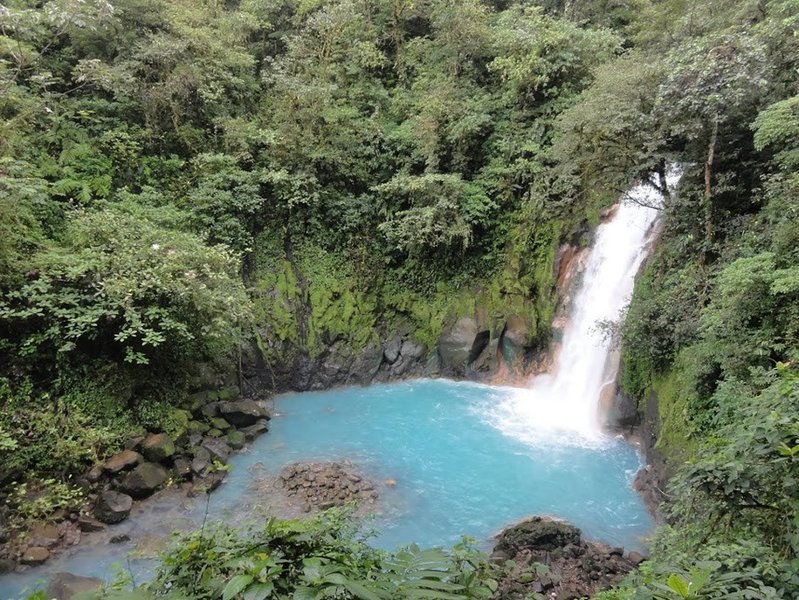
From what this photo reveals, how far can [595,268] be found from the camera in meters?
12.4

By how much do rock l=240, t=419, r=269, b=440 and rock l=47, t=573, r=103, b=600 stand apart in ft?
14.9

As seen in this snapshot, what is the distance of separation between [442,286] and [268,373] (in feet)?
18.2

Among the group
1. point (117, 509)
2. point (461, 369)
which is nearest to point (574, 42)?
point (461, 369)

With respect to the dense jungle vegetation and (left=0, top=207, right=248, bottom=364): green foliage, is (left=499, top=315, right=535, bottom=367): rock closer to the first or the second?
the dense jungle vegetation

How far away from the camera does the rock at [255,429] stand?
10625 millimetres

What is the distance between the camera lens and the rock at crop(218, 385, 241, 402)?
11133mm

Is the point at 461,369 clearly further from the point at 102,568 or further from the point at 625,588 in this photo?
the point at 625,588

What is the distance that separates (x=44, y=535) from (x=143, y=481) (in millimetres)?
1465

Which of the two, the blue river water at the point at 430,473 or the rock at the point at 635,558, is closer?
the rock at the point at 635,558

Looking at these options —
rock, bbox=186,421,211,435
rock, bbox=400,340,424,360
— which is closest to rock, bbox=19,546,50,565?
rock, bbox=186,421,211,435

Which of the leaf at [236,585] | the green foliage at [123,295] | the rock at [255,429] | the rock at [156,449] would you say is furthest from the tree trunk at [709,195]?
the rock at [156,449]

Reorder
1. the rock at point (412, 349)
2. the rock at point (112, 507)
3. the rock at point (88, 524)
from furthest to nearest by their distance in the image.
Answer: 1. the rock at point (412, 349)
2. the rock at point (112, 507)
3. the rock at point (88, 524)

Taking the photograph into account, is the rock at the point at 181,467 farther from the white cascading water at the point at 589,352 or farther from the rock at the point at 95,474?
the white cascading water at the point at 589,352

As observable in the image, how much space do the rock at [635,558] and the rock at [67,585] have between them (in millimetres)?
6921
